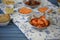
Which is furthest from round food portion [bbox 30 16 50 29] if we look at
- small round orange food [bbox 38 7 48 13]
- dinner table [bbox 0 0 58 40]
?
small round orange food [bbox 38 7 48 13]

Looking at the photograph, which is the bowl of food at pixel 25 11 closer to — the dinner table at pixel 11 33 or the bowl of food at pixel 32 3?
the bowl of food at pixel 32 3

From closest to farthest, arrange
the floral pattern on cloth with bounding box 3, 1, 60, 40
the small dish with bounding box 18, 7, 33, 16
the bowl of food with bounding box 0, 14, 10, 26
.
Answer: the floral pattern on cloth with bounding box 3, 1, 60, 40
the bowl of food with bounding box 0, 14, 10, 26
the small dish with bounding box 18, 7, 33, 16

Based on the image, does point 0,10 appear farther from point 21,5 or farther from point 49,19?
point 49,19

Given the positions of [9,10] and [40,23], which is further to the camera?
[9,10]

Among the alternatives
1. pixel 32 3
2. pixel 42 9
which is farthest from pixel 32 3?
pixel 42 9

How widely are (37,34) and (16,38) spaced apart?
148mm

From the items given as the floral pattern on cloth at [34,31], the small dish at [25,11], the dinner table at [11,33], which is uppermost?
the small dish at [25,11]

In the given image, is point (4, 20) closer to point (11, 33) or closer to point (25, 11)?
point (11, 33)

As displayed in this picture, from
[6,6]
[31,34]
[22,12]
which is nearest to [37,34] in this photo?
[31,34]

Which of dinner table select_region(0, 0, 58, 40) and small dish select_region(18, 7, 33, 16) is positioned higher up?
small dish select_region(18, 7, 33, 16)

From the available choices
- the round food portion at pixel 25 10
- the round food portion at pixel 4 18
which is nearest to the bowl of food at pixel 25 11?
the round food portion at pixel 25 10

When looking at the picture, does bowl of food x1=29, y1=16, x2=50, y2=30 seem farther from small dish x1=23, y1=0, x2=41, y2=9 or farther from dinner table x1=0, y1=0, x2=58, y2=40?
small dish x1=23, y1=0, x2=41, y2=9

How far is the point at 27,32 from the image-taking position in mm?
1240

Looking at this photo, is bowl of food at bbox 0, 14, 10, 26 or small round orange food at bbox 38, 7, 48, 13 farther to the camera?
small round orange food at bbox 38, 7, 48, 13
